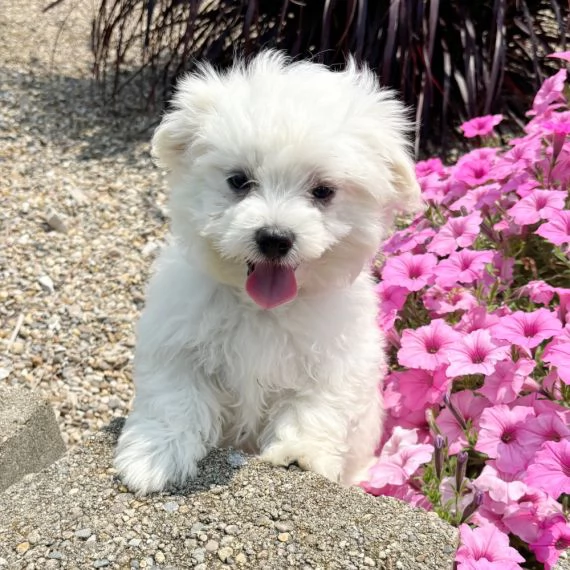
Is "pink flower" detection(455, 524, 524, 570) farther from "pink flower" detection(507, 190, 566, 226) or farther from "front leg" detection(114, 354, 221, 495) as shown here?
"pink flower" detection(507, 190, 566, 226)

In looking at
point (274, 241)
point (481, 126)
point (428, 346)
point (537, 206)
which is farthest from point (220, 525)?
point (481, 126)

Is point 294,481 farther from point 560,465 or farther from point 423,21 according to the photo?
point 423,21

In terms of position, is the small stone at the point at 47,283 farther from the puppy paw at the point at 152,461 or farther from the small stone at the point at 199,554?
the small stone at the point at 199,554

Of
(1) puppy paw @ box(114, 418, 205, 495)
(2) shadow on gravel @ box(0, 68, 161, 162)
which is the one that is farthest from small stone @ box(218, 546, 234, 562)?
(2) shadow on gravel @ box(0, 68, 161, 162)

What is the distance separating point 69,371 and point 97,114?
248 centimetres

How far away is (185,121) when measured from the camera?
223cm

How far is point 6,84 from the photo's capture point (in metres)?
5.26

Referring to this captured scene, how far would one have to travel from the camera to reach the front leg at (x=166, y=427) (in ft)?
6.63

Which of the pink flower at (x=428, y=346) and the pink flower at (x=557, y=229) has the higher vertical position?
the pink flower at (x=557, y=229)

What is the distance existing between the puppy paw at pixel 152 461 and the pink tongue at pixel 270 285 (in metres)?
0.47

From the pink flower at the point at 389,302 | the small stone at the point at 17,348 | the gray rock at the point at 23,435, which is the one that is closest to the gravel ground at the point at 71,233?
the small stone at the point at 17,348

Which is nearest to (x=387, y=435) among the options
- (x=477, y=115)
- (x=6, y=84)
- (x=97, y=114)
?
(x=477, y=115)

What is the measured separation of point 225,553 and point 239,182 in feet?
3.32

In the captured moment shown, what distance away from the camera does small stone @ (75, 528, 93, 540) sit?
182 centimetres
